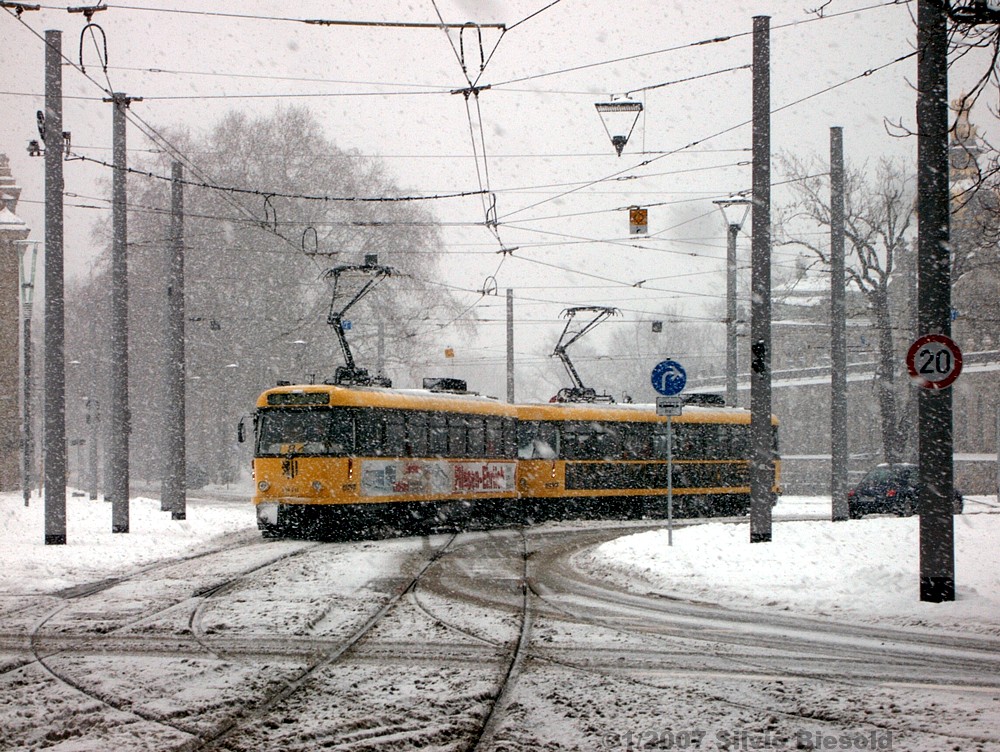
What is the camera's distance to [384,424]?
23109 millimetres

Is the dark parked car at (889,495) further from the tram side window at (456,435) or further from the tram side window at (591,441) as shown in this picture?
the tram side window at (456,435)

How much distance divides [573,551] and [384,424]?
15.3 feet

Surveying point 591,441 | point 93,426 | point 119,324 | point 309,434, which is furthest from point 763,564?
point 93,426

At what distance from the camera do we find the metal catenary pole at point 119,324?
21.2 metres

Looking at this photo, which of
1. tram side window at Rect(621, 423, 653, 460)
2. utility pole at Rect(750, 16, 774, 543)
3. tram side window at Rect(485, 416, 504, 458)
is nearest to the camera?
utility pole at Rect(750, 16, 774, 543)

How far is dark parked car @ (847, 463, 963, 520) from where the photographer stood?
1251 inches

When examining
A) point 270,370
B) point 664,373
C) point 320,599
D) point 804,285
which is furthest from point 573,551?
point 804,285

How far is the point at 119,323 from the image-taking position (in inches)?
848

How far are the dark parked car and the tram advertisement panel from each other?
9957mm

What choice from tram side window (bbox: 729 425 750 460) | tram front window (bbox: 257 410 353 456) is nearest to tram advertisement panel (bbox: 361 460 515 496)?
tram front window (bbox: 257 410 353 456)

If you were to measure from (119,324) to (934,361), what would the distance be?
14618mm

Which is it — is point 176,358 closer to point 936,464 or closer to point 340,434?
point 340,434

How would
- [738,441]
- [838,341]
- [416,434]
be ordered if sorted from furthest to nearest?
[738,441]
[838,341]
[416,434]

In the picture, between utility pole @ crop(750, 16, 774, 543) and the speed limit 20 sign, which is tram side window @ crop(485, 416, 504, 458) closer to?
utility pole @ crop(750, 16, 774, 543)
